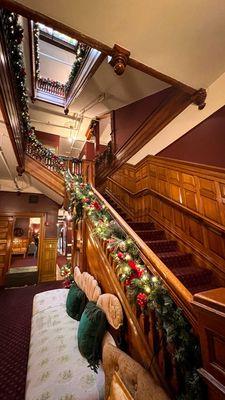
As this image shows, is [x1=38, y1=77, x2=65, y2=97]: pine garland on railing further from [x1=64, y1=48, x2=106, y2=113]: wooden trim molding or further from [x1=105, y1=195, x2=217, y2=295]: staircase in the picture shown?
[x1=105, y1=195, x2=217, y2=295]: staircase

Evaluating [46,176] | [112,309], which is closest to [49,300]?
[112,309]

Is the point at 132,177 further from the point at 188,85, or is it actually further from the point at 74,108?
the point at 74,108

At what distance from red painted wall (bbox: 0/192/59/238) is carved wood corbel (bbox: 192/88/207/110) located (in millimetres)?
6000

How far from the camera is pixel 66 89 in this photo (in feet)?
23.6

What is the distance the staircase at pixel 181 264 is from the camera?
245cm

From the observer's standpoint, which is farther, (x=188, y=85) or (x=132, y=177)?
(x=132, y=177)

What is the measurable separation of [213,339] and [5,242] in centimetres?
698

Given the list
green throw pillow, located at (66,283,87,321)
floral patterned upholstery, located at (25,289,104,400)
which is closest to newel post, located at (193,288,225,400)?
floral patterned upholstery, located at (25,289,104,400)

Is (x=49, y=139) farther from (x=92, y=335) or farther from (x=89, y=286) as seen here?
(x=92, y=335)

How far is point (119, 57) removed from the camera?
217cm

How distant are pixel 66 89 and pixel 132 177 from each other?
15.1 feet

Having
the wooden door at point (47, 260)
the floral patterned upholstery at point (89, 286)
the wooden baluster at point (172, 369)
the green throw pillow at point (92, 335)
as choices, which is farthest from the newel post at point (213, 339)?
the wooden door at point (47, 260)

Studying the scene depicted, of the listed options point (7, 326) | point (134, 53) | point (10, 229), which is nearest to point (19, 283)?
point (10, 229)

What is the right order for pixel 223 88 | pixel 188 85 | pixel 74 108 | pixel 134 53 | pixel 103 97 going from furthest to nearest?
1. pixel 74 108
2. pixel 103 97
3. pixel 188 85
4. pixel 223 88
5. pixel 134 53
